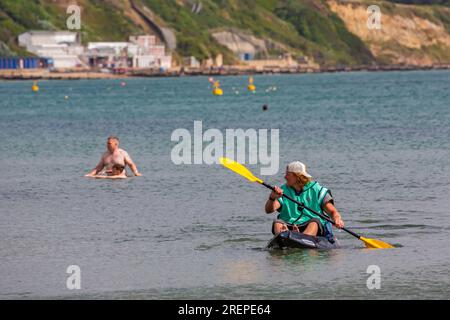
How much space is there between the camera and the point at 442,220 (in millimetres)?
30125

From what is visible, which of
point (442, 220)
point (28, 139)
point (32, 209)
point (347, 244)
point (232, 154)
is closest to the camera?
point (347, 244)

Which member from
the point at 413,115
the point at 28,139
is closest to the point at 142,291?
the point at 28,139

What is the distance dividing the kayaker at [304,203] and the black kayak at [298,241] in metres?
0.13

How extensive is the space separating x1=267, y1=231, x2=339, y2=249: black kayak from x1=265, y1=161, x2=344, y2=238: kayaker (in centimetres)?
13

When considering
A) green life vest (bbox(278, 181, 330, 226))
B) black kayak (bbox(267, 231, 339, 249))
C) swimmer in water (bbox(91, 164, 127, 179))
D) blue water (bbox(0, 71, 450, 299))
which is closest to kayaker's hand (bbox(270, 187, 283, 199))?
green life vest (bbox(278, 181, 330, 226))

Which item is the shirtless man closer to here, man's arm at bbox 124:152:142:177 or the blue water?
man's arm at bbox 124:152:142:177

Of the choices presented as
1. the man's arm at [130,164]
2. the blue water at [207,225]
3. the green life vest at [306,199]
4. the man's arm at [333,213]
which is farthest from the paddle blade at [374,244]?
the man's arm at [130,164]

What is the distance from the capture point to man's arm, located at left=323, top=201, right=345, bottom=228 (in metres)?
24.4

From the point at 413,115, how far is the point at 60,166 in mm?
46536

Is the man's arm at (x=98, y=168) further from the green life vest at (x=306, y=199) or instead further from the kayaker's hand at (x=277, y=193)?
the kayaker's hand at (x=277, y=193)

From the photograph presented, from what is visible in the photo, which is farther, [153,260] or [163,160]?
[163,160]

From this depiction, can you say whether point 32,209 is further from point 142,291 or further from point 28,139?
point 28,139

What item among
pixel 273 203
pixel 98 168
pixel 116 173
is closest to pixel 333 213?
pixel 273 203
